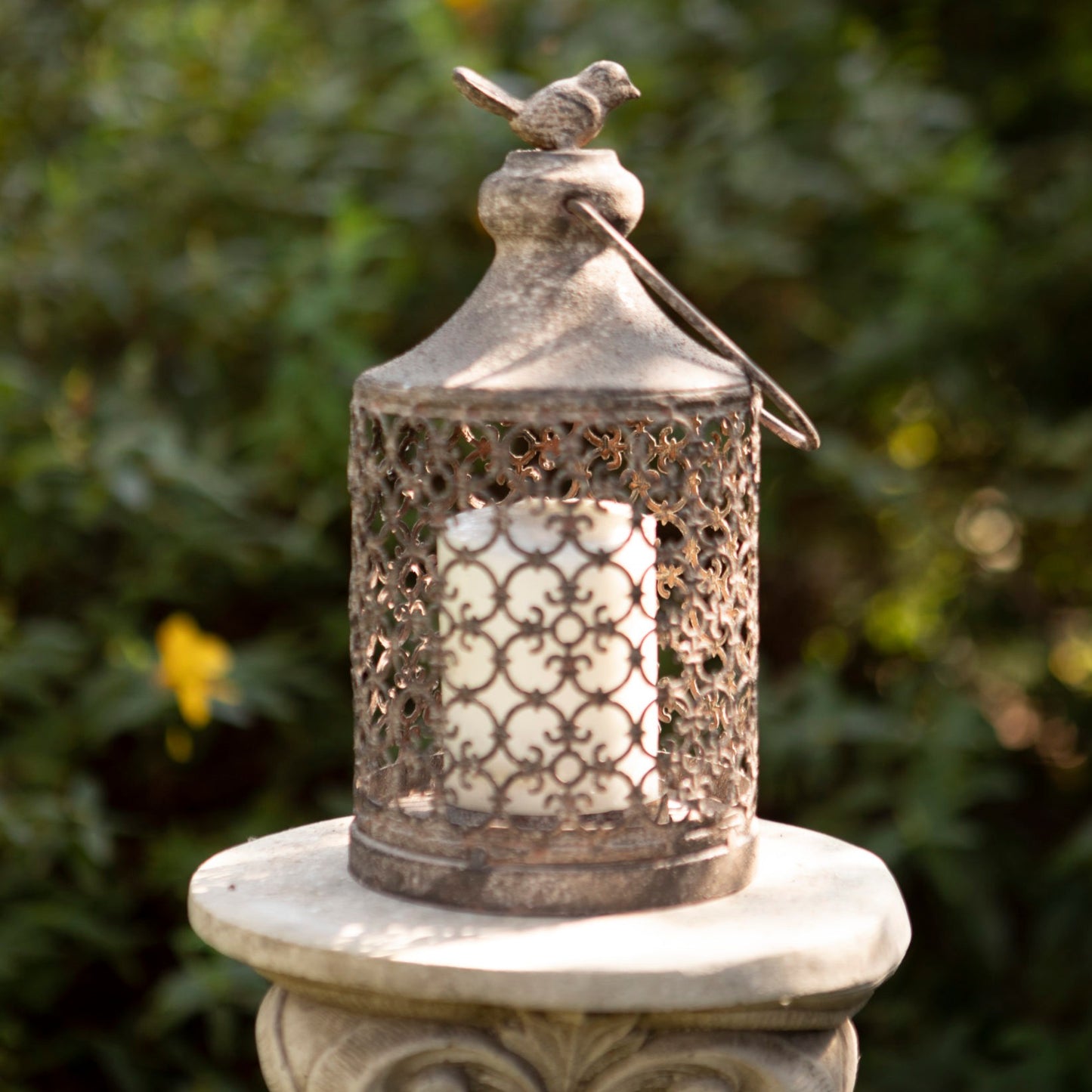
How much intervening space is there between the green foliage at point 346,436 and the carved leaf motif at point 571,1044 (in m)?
1.27

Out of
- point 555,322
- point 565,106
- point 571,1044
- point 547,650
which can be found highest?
point 565,106

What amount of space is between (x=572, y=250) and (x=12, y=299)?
1.74 meters

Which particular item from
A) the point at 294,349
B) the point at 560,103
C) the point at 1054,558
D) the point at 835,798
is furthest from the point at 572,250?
the point at 1054,558

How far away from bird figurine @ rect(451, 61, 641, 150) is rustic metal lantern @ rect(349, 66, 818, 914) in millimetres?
33

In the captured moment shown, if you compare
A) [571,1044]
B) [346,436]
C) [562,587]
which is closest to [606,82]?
[562,587]

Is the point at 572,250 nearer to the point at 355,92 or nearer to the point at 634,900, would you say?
the point at 634,900

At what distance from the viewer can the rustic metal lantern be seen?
58.4 inches

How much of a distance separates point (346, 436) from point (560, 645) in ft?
4.78

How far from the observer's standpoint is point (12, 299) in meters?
3.01

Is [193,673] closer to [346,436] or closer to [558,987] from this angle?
[346,436]

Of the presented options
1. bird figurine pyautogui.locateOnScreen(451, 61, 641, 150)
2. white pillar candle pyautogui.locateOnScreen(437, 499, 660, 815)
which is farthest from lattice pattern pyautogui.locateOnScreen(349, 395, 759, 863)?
bird figurine pyautogui.locateOnScreen(451, 61, 641, 150)

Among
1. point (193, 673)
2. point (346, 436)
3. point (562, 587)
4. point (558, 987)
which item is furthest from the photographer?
point (346, 436)

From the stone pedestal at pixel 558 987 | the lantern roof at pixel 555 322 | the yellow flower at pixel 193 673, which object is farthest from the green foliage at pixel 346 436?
the lantern roof at pixel 555 322

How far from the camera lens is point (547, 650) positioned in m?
1.55
